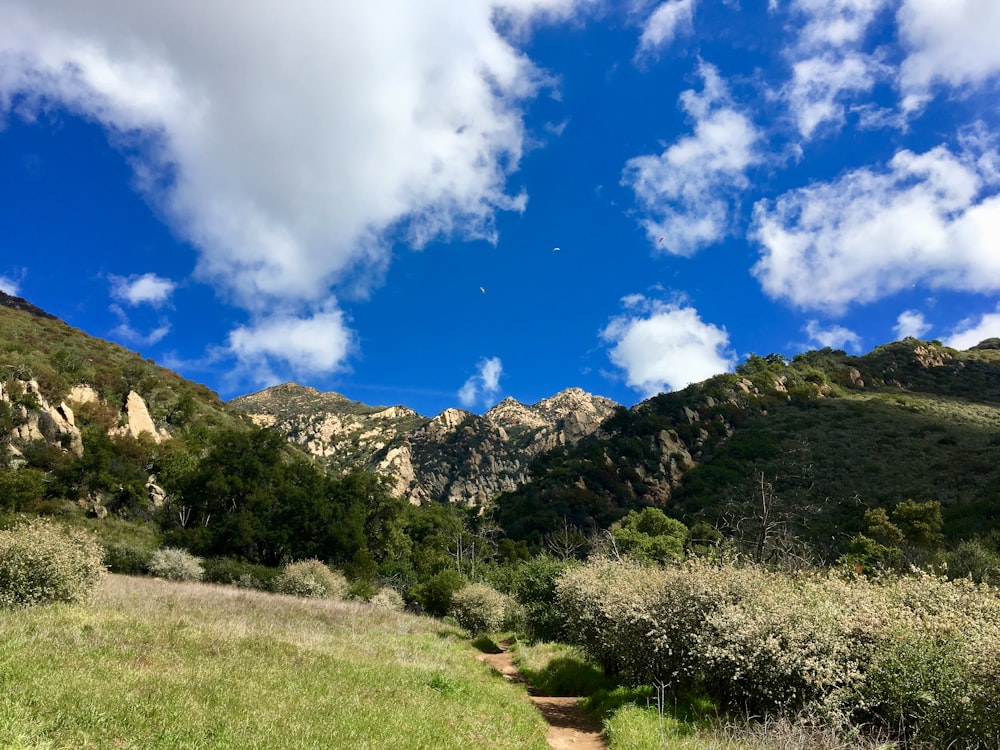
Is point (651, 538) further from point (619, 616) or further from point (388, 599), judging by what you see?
point (619, 616)

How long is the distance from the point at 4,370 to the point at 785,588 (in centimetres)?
6480

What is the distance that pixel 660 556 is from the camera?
36.6 metres

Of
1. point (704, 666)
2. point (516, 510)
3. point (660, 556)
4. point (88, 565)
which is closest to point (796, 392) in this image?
point (516, 510)

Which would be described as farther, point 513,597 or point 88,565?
point 513,597

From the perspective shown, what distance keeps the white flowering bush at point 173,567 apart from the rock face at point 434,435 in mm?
82123

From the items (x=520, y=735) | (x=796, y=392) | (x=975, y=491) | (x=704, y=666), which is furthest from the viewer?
(x=796, y=392)

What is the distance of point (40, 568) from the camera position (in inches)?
547

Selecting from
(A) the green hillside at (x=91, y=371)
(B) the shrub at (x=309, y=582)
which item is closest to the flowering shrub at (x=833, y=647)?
(B) the shrub at (x=309, y=582)

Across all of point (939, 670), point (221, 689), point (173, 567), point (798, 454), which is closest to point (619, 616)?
point (939, 670)

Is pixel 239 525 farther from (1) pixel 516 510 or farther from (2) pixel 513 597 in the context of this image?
(1) pixel 516 510

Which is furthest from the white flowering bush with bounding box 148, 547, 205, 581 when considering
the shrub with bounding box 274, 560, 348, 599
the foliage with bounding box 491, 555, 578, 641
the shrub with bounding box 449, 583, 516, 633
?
the foliage with bounding box 491, 555, 578, 641

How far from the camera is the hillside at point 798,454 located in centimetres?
5188

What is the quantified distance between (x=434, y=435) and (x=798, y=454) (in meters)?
102

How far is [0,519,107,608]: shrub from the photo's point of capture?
1348 cm
